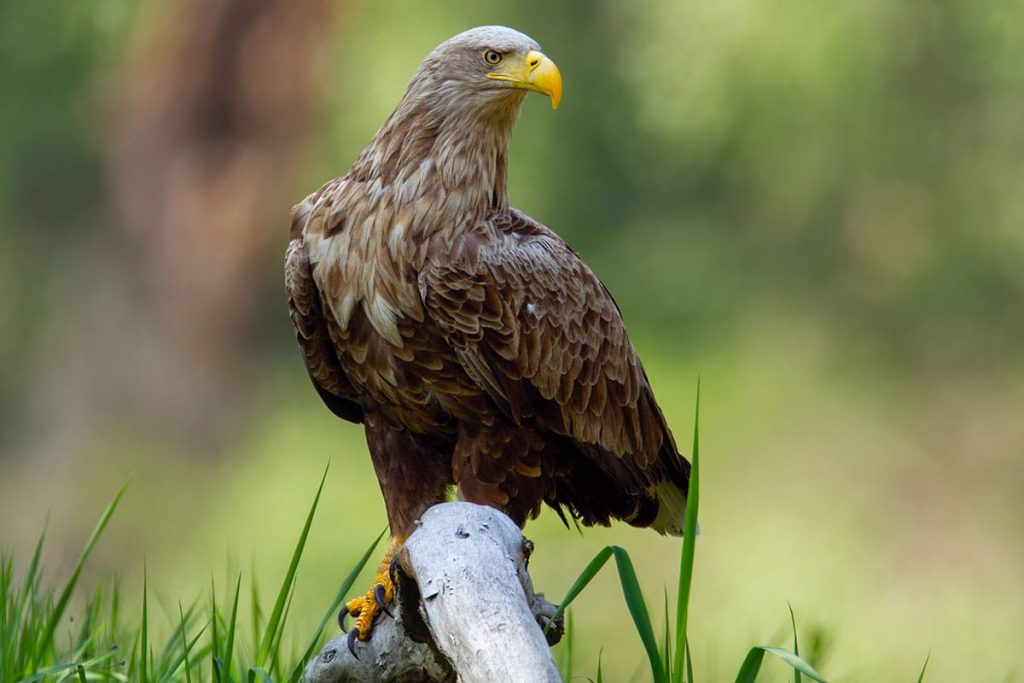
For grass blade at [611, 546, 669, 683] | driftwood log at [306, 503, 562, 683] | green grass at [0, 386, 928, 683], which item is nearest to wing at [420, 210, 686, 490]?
green grass at [0, 386, 928, 683]

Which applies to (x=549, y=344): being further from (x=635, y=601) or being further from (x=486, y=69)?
(x=635, y=601)

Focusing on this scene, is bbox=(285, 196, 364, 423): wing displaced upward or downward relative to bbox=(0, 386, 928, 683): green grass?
upward

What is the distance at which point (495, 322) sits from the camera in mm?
2777

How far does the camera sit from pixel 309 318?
2.87m

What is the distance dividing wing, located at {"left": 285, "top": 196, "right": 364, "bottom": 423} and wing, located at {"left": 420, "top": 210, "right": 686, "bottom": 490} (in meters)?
0.28

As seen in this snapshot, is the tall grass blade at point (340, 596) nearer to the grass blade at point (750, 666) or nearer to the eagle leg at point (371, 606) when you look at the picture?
the eagle leg at point (371, 606)

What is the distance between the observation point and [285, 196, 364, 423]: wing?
2.82 meters

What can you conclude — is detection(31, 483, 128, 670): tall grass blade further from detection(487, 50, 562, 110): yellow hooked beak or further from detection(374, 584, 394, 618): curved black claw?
detection(487, 50, 562, 110): yellow hooked beak

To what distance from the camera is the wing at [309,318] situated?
2.82 metres

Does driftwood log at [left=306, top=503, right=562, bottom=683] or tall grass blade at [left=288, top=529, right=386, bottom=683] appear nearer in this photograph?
driftwood log at [left=306, top=503, right=562, bottom=683]

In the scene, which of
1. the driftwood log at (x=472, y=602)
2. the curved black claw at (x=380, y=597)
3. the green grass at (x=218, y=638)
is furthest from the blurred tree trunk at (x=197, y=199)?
the driftwood log at (x=472, y=602)

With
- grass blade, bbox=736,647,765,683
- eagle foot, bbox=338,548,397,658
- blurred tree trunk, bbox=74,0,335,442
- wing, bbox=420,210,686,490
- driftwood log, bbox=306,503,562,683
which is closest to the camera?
driftwood log, bbox=306,503,562,683

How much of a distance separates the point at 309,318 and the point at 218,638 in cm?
68

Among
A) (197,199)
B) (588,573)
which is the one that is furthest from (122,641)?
(197,199)
